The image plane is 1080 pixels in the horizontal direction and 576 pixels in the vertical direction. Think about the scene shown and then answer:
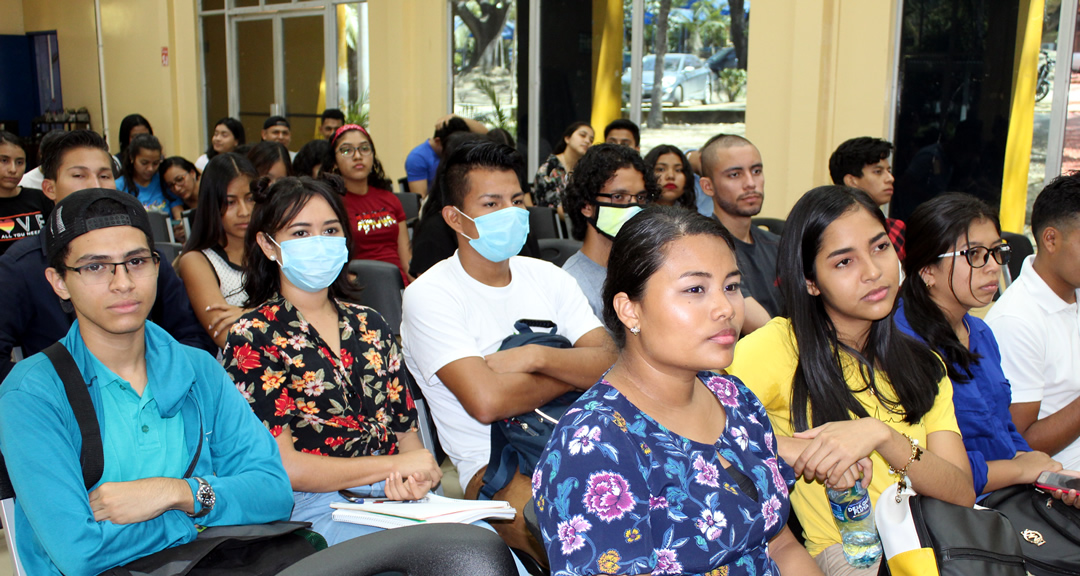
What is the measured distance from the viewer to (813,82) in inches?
224

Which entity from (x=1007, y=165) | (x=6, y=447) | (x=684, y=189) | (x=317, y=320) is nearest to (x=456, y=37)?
(x=684, y=189)

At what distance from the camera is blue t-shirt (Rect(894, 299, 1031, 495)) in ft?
6.95

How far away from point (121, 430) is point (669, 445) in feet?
3.63

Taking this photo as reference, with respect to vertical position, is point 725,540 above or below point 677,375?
below

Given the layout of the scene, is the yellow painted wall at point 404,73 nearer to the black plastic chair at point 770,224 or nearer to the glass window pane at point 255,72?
the glass window pane at point 255,72

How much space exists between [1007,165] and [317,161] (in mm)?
4739

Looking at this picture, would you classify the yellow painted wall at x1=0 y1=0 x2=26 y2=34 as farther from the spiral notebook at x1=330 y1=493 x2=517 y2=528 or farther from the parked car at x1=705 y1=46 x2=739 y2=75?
the spiral notebook at x1=330 y1=493 x2=517 y2=528

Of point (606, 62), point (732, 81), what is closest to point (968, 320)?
point (732, 81)

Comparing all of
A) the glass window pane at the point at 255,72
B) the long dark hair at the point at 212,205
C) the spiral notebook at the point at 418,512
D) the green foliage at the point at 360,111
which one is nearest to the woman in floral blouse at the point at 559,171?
the long dark hair at the point at 212,205

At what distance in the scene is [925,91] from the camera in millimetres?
5797

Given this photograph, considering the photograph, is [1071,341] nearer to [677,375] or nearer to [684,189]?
[677,375]

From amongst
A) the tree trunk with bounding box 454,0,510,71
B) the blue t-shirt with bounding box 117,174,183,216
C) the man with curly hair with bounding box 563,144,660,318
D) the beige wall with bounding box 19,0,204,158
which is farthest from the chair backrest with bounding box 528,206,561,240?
the beige wall with bounding box 19,0,204,158

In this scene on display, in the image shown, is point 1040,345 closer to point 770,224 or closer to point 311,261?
point 311,261

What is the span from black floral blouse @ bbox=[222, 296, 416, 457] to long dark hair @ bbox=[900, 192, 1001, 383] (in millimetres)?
1454
